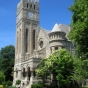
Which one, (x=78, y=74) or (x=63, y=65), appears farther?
(x=63, y=65)

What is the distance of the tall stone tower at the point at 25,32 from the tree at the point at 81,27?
2960 cm

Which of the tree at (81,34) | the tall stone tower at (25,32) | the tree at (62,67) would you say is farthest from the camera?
the tall stone tower at (25,32)

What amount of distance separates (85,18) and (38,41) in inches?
1398

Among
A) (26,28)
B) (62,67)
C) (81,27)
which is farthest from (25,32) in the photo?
(81,27)

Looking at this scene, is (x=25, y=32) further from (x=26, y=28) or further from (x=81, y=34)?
(x=81, y=34)

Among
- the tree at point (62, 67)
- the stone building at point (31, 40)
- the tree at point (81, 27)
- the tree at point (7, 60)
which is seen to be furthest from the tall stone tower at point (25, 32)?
the tree at point (81, 27)

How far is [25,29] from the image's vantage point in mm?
58938

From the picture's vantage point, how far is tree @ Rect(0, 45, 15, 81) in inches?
2813

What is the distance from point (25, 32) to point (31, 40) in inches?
112

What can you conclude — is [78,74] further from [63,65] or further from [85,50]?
[63,65]

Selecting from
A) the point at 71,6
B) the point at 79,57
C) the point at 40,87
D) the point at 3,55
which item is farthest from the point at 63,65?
the point at 3,55

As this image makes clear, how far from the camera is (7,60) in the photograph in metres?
73.1

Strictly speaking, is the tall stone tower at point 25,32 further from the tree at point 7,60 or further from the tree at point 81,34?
the tree at point 81,34

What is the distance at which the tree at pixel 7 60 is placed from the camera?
71438 mm
